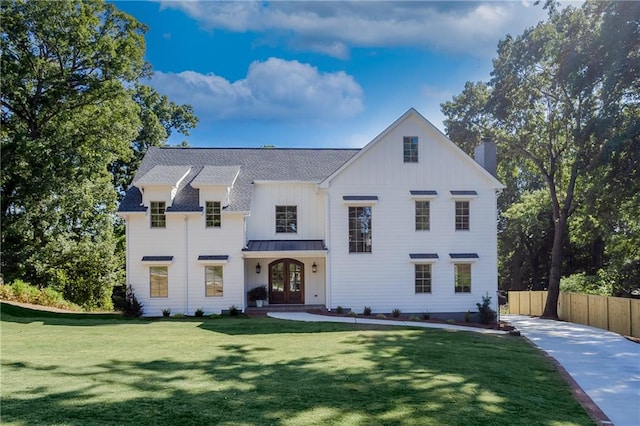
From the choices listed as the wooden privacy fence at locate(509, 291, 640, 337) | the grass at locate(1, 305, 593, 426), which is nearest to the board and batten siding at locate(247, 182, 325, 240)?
the grass at locate(1, 305, 593, 426)

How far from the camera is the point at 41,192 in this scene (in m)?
26.7

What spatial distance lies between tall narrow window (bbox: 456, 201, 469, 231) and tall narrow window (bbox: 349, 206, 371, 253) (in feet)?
13.3

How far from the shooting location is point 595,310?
2178 centimetres

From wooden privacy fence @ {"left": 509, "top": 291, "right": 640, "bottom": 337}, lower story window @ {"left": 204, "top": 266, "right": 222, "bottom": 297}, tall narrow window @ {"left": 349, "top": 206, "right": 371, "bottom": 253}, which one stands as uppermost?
tall narrow window @ {"left": 349, "top": 206, "right": 371, "bottom": 253}

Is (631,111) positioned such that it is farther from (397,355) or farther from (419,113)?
(397,355)

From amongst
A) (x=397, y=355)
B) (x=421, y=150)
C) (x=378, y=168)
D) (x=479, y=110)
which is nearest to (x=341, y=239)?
(x=378, y=168)

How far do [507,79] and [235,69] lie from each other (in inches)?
564

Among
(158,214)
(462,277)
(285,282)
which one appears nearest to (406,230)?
(462,277)

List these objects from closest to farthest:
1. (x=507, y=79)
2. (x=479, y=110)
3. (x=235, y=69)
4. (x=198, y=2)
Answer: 1. (x=198, y=2)
2. (x=235, y=69)
3. (x=507, y=79)
4. (x=479, y=110)

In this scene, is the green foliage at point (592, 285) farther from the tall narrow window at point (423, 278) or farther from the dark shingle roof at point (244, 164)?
the dark shingle roof at point (244, 164)

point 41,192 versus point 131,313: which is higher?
point 41,192

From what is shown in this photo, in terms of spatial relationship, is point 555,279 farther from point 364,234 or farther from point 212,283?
point 212,283

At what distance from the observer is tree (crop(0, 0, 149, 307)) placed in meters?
25.9

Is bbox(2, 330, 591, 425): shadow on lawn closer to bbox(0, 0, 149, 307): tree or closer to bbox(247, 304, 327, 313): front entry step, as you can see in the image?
bbox(247, 304, 327, 313): front entry step
